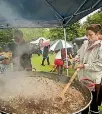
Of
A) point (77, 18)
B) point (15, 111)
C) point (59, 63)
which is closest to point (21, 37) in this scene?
point (77, 18)

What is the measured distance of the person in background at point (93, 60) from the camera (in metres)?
4.05

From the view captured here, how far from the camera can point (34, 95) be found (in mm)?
3504

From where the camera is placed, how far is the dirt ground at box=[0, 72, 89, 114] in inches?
121

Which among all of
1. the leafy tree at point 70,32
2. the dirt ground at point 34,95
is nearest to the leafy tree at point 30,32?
the dirt ground at point 34,95

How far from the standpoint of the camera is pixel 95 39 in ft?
13.3

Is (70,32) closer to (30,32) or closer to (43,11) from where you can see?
(30,32)

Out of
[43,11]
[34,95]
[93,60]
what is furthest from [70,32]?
[34,95]

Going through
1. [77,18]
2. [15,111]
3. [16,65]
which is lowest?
[15,111]

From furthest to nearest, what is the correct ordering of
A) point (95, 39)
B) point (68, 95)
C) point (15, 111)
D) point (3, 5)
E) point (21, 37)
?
point (21, 37), point (3, 5), point (95, 39), point (68, 95), point (15, 111)

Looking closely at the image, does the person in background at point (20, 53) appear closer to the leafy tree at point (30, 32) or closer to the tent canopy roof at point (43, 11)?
the tent canopy roof at point (43, 11)

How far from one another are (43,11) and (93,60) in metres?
2.51

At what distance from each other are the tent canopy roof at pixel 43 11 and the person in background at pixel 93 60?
0.92 metres

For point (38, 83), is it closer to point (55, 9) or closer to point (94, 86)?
point (94, 86)

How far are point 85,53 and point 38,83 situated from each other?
101cm
